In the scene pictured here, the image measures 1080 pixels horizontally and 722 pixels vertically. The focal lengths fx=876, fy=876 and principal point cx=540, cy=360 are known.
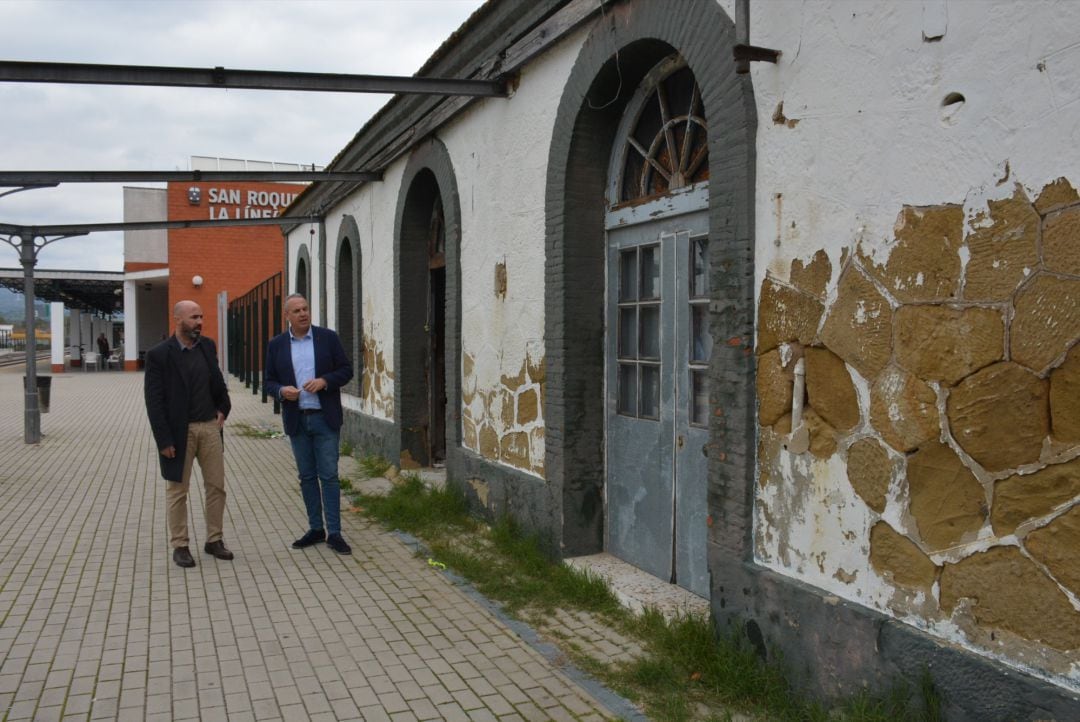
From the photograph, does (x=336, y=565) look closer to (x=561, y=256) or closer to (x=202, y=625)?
(x=202, y=625)

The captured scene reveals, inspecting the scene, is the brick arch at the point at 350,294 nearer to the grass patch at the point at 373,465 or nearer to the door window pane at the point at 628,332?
the grass patch at the point at 373,465

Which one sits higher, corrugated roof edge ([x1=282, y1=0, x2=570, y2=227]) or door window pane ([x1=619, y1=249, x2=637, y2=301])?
corrugated roof edge ([x1=282, y1=0, x2=570, y2=227])

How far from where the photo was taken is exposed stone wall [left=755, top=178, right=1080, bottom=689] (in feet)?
8.92

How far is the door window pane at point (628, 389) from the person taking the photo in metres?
5.54

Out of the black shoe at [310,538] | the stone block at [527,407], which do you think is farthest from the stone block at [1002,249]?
the black shoe at [310,538]

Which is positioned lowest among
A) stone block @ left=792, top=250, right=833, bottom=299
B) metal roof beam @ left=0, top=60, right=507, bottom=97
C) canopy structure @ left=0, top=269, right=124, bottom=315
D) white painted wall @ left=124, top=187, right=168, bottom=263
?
stone block @ left=792, top=250, right=833, bottom=299

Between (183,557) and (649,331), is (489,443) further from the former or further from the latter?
(183,557)

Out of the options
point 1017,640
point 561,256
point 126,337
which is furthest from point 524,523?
point 126,337

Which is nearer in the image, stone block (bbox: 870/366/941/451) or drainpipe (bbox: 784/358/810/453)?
stone block (bbox: 870/366/941/451)

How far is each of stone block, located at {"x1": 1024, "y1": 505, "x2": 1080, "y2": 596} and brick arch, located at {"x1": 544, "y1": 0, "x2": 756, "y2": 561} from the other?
4.66ft

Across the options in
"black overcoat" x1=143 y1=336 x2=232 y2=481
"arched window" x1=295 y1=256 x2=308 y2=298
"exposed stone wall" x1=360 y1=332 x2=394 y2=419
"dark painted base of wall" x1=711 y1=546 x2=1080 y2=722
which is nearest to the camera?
"dark painted base of wall" x1=711 y1=546 x2=1080 y2=722

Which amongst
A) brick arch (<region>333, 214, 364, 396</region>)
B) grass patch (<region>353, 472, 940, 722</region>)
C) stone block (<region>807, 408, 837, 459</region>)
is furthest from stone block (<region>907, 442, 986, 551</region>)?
brick arch (<region>333, 214, 364, 396</region>)

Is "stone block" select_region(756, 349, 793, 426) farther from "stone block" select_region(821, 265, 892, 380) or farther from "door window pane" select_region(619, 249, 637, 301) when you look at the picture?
"door window pane" select_region(619, 249, 637, 301)

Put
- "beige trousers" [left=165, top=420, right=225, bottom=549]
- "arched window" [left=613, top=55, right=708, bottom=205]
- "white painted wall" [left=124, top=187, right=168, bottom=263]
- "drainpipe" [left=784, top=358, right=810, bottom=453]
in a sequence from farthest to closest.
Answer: "white painted wall" [left=124, top=187, right=168, bottom=263]
"beige trousers" [left=165, top=420, right=225, bottom=549]
"arched window" [left=613, top=55, right=708, bottom=205]
"drainpipe" [left=784, top=358, right=810, bottom=453]
